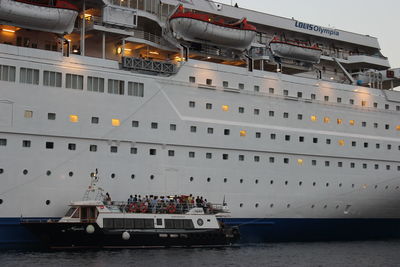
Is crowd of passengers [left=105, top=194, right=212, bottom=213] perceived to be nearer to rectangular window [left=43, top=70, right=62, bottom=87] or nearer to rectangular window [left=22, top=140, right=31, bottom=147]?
rectangular window [left=22, top=140, right=31, bottom=147]

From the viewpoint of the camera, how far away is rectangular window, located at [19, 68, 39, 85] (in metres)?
26.9

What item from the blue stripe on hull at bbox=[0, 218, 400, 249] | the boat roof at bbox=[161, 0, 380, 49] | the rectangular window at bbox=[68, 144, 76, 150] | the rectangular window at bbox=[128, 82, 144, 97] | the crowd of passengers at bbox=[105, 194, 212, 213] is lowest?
the blue stripe on hull at bbox=[0, 218, 400, 249]

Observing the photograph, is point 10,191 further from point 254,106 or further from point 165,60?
point 254,106

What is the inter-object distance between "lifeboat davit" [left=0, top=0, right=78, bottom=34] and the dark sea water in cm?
895

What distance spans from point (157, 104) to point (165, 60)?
10.9 ft

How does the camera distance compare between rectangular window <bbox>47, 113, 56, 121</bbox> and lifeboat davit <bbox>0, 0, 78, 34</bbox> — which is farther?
rectangular window <bbox>47, 113, 56, 121</bbox>

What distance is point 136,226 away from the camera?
91.4ft

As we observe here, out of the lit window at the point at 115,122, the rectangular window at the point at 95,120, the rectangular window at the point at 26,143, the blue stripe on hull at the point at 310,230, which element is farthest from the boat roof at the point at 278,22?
the blue stripe on hull at the point at 310,230

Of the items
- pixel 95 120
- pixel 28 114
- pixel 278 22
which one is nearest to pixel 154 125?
pixel 95 120

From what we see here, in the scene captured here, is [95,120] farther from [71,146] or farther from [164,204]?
[164,204]

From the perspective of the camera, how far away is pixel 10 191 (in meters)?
26.0

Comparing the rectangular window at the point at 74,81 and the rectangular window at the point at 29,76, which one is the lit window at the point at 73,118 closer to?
the rectangular window at the point at 74,81

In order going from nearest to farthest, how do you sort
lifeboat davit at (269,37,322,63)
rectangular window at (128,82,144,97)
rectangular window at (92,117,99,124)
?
1. rectangular window at (92,117,99,124)
2. rectangular window at (128,82,144,97)
3. lifeboat davit at (269,37,322,63)

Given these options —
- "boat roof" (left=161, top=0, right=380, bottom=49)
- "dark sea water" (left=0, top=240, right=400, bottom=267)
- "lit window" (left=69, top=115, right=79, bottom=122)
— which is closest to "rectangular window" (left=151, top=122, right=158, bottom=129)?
"lit window" (left=69, top=115, right=79, bottom=122)
